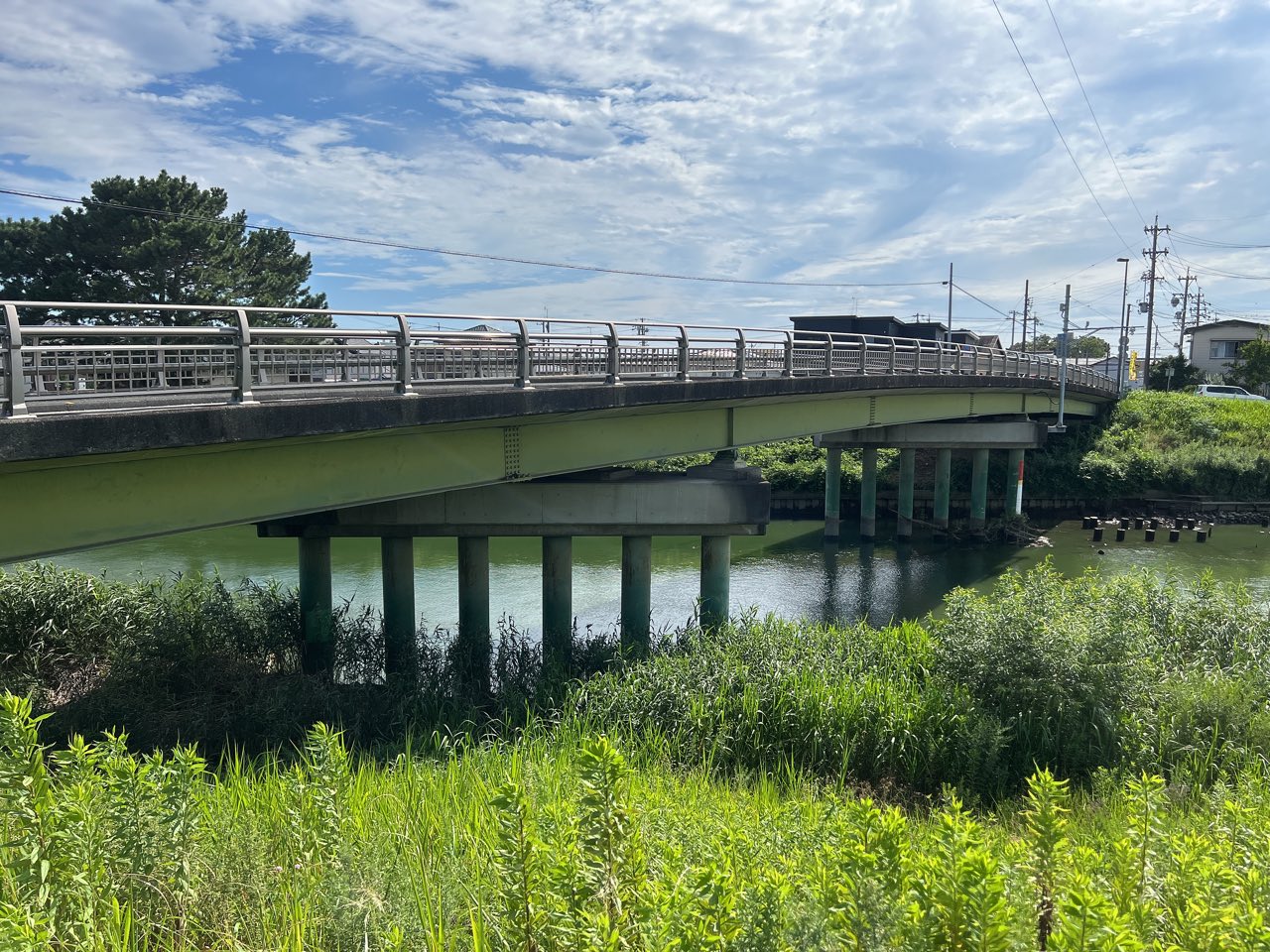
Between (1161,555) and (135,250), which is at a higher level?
(135,250)

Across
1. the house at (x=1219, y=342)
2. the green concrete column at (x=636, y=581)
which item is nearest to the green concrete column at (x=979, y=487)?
the green concrete column at (x=636, y=581)

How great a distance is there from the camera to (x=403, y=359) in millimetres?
11586

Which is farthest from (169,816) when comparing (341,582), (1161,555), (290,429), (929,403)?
(1161,555)

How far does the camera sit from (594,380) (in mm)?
15539

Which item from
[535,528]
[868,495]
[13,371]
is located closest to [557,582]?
[535,528]

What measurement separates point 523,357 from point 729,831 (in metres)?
9.23

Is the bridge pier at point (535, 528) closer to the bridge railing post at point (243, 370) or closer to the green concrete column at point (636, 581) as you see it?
the green concrete column at point (636, 581)

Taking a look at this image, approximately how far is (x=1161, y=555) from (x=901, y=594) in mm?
11725

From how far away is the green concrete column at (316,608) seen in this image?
1546 cm

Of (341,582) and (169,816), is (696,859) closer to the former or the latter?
(169,816)

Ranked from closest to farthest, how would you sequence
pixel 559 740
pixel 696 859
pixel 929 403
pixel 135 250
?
1. pixel 696 859
2. pixel 559 740
3. pixel 929 403
4. pixel 135 250

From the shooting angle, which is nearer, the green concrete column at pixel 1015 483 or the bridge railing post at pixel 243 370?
the bridge railing post at pixel 243 370

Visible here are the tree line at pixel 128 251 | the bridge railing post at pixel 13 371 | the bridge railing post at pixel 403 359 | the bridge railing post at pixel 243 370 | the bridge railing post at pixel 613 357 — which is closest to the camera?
the bridge railing post at pixel 13 371

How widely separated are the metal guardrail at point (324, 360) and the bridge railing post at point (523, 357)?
0.02m
